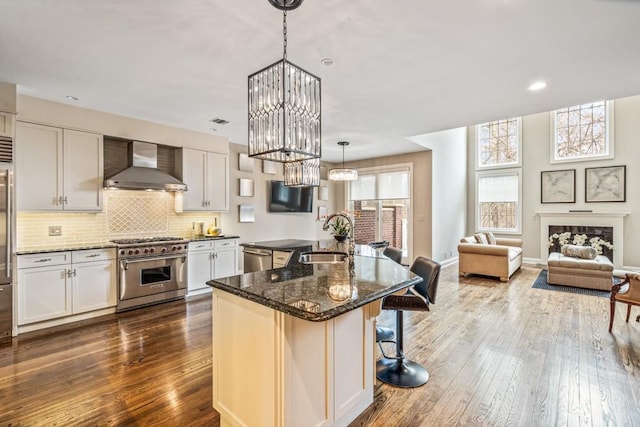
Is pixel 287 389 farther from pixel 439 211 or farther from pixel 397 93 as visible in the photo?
pixel 439 211

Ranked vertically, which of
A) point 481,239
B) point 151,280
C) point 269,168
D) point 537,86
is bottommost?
point 151,280

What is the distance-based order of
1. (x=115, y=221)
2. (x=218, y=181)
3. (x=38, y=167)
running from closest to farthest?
(x=38, y=167)
(x=115, y=221)
(x=218, y=181)

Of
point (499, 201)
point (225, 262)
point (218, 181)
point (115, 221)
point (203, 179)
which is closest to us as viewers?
point (115, 221)

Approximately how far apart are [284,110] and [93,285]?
3735mm

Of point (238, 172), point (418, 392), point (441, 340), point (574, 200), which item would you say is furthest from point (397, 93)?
point (574, 200)

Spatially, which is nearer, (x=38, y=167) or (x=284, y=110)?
(x=284, y=110)

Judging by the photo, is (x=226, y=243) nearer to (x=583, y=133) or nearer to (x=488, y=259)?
(x=488, y=259)

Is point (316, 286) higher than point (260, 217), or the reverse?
point (260, 217)

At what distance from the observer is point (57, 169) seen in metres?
3.80

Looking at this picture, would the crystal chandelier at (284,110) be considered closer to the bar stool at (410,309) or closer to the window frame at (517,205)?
the bar stool at (410,309)

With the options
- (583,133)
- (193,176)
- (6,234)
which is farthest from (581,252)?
(6,234)

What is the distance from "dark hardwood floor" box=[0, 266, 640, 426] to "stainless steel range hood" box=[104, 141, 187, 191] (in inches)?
68.5

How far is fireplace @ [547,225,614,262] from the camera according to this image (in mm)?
7090

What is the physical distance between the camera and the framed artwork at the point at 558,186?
7539 millimetres
